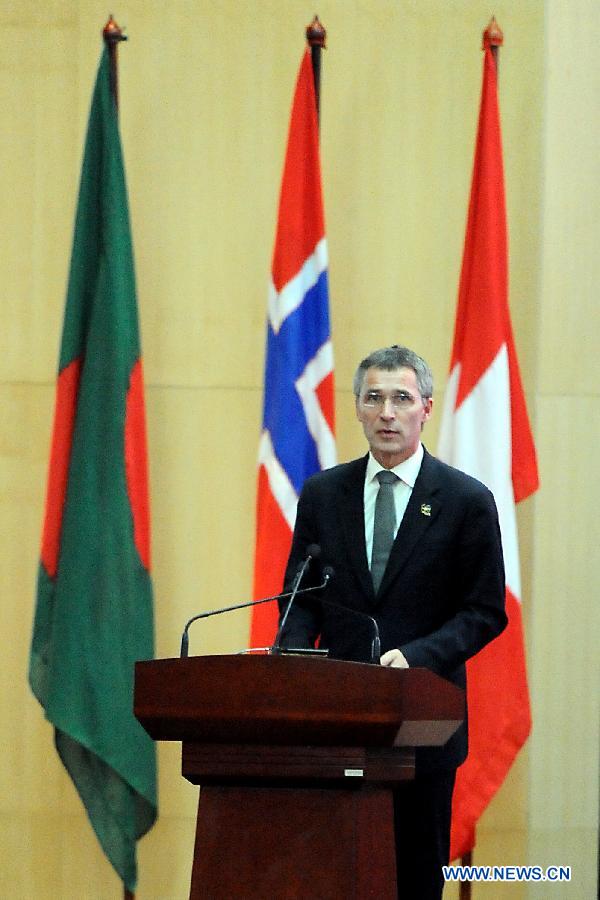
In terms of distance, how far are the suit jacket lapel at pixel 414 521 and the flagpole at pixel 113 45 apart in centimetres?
217

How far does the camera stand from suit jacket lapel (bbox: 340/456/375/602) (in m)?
3.05

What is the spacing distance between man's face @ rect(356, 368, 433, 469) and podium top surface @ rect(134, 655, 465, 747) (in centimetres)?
74

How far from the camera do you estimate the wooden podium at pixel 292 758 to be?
2.45 metres

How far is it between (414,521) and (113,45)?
2366 mm

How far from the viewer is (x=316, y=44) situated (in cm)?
456

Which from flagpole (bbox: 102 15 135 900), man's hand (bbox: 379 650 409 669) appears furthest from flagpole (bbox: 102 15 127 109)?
man's hand (bbox: 379 650 409 669)

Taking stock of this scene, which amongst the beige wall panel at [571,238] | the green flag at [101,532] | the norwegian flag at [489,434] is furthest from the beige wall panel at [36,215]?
the beige wall panel at [571,238]

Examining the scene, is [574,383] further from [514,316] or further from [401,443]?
[401,443]

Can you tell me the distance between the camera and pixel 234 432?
16.1 ft

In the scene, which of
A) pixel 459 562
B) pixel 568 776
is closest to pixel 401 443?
pixel 459 562

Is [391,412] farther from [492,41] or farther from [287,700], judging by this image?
[492,41]

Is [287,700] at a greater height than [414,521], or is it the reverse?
[414,521]

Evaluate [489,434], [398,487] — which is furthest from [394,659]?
[489,434]

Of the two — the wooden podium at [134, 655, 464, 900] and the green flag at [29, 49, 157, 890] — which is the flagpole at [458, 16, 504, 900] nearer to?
the green flag at [29, 49, 157, 890]
